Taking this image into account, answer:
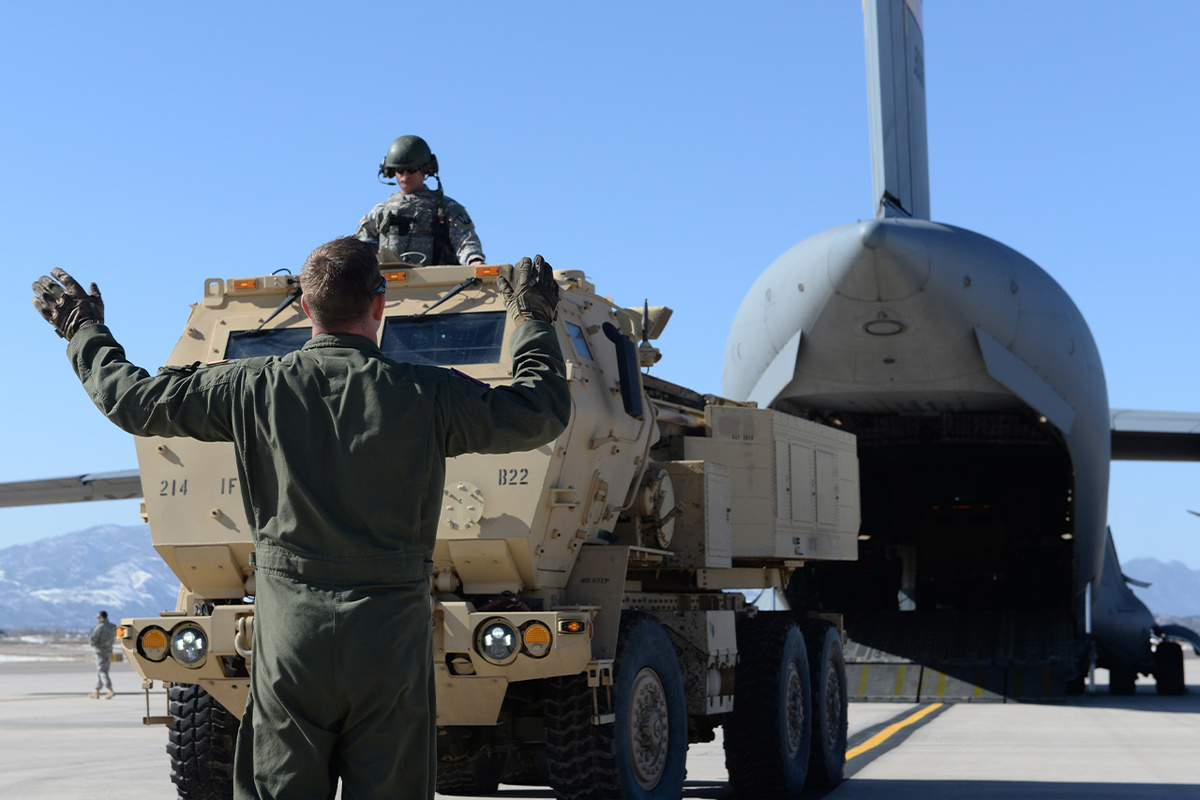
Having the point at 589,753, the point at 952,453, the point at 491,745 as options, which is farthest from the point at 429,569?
the point at 952,453

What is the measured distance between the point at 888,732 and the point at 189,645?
8997 millimetres

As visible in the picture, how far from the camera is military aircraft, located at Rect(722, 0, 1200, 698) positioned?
1720cm

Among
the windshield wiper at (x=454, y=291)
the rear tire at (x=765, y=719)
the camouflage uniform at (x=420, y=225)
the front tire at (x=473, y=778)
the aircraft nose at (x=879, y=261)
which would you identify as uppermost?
the aircraft nose at (x=879, y=261)

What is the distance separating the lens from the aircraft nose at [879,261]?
16.3 meters

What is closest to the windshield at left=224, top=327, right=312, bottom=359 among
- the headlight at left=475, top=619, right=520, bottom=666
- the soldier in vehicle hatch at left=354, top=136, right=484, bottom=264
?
the soldier in vehicle hatch at left=354, top=136, right=484, bottom=264

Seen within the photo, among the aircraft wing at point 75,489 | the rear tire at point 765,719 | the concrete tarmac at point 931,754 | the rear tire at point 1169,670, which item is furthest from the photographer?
the aircraft wing at point 75,489

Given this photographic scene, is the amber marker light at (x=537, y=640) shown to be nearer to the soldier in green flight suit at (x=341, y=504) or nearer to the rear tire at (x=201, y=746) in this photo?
the rear tire at (x=201, y=746)

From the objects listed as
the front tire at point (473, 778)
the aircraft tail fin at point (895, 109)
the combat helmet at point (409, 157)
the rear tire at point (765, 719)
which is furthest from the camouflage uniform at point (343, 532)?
the aircraft tail fin at point (895, 109)

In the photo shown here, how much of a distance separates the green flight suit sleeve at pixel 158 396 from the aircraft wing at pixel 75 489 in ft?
76.0

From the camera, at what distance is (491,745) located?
7465mm

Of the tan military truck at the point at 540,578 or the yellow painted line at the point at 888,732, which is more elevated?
the tan military truck at the point at 540,578

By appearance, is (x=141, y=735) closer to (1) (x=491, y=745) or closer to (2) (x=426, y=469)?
(1) (x=491, y=745)

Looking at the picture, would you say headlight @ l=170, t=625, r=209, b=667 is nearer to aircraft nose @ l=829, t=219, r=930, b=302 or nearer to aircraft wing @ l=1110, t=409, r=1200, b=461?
aircraft nose @ l=829, t=219, r=930, b=302

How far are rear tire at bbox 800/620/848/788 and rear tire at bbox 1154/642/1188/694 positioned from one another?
45.2 ft
